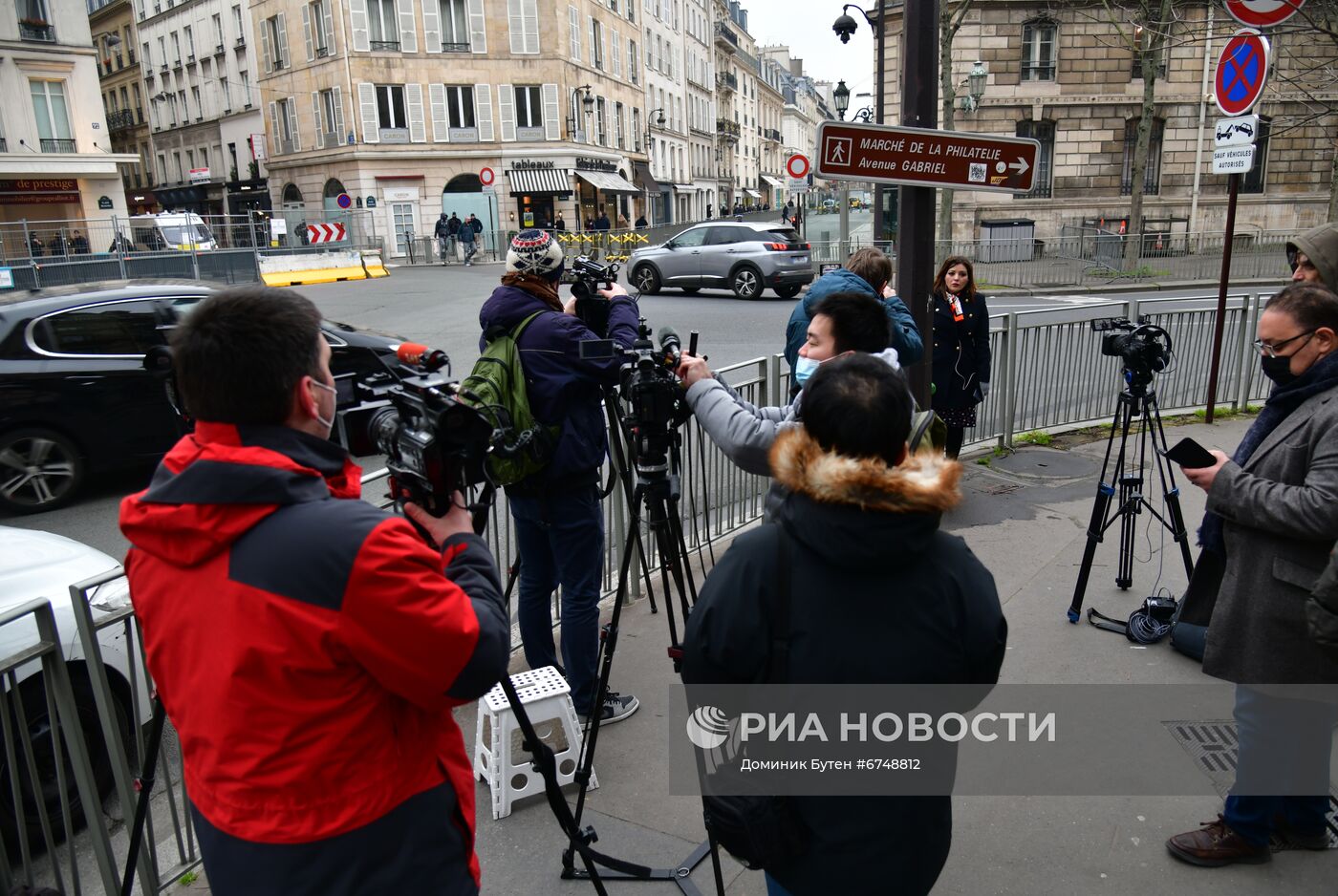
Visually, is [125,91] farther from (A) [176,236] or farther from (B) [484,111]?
(A) [176,236]

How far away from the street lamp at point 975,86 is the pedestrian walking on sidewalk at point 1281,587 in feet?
90.1

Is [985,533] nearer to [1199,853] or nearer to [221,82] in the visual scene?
[1199,853]

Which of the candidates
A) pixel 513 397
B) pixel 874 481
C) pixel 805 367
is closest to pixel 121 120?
pixel 513 397

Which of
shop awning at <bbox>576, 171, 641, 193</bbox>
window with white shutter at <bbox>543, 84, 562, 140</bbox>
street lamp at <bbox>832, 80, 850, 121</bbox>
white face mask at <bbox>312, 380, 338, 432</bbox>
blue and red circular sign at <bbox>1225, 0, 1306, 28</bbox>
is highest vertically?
window with white shutter at <bbox>543, 84, 562, 140</bbox>

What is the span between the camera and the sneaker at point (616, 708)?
3936 mm

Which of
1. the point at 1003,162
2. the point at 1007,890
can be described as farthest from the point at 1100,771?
the point at 1003,162

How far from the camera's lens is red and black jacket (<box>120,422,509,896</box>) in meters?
1.58

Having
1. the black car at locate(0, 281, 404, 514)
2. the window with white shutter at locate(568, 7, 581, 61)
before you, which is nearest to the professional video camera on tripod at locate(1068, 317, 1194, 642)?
the black car at locate(0, 281, 404, 514)

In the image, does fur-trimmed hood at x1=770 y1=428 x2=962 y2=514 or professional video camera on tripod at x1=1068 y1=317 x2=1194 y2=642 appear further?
professional video camera on tripod at x1=1068 y1=317 x2=1194 y2=642

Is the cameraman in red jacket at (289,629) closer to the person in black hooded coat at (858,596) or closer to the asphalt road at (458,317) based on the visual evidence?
the person in black hooded coat at (858,596)

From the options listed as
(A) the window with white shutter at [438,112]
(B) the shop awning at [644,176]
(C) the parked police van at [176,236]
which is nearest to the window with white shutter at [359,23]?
(A) the window with white shutter at [438,112]

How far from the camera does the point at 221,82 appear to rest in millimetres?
47688

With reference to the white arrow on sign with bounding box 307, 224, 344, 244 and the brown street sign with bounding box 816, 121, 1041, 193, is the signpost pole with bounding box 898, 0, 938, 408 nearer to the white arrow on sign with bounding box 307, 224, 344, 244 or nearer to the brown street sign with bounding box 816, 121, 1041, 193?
the brown street sign with bounding box 816, 121, 1041, 193

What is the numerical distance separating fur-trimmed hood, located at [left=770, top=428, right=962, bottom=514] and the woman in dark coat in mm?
5053
